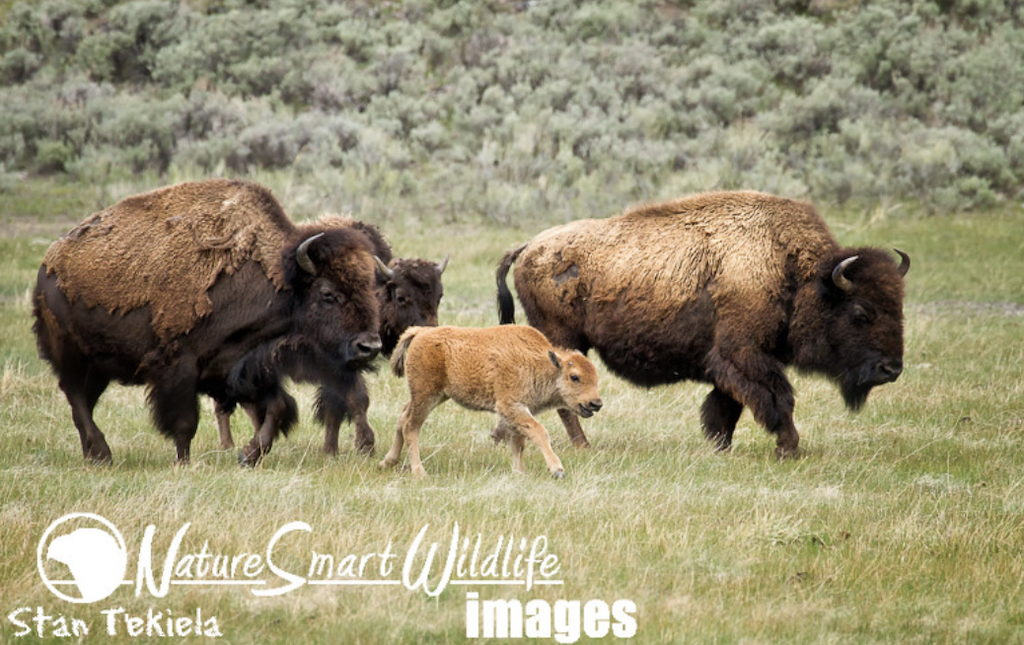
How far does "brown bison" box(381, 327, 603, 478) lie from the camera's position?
7965 millimetres

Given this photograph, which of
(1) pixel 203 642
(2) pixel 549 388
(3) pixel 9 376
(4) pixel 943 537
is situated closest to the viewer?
(1) pixel 203 642

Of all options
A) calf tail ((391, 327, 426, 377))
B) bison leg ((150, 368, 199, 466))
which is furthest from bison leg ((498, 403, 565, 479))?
bison leg ((150, 368, 199, 466))

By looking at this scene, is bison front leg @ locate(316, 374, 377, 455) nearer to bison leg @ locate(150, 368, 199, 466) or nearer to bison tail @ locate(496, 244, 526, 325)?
bison leg @ locate(150, 368, 199, 466)

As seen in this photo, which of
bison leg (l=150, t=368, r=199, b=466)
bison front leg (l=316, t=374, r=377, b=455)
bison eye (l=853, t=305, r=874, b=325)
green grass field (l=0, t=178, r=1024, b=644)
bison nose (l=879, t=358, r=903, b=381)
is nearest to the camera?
green grass field (l=0, t=178, r=1024, b=644)

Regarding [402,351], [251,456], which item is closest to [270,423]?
[251,456]

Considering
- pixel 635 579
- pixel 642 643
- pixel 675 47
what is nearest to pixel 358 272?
pixel 635 579

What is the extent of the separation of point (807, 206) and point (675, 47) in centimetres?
2259

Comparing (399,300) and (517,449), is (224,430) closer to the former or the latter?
(399,300)

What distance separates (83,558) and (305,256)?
313cm

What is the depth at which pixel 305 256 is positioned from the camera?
8.43 meters

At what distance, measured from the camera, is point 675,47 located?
31516 mm

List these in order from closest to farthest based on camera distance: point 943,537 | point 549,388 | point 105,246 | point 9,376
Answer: point 943,537
point 549,388
point 105,246
point 9,376

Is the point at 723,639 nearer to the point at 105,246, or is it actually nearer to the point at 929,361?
the point at 105,246

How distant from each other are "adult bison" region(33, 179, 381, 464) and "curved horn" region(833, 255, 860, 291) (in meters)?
3.40
